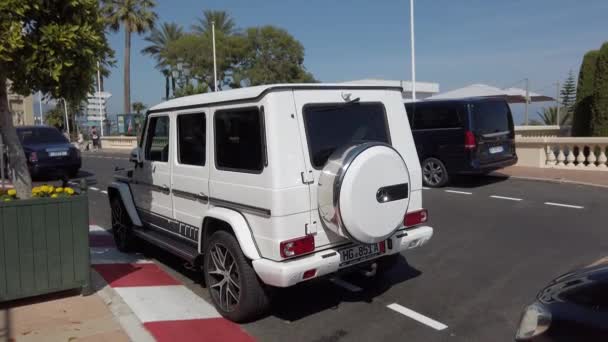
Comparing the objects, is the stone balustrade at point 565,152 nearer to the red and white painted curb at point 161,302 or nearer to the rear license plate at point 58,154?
the red and white painted curb at point 161,302

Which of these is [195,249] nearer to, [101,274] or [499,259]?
[101,274]

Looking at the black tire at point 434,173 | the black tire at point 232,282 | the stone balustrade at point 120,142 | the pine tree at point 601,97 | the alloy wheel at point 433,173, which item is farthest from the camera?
the stone balustrade at point 120,142

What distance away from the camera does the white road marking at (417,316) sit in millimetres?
4301

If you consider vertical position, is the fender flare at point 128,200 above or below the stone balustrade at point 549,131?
below

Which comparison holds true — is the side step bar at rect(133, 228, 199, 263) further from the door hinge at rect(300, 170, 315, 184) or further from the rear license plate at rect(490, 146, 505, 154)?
the rear license plate at rect(490, 146, 505, 154)

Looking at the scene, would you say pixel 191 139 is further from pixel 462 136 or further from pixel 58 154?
pixel 58 154

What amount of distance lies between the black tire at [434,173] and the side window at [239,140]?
313 inches

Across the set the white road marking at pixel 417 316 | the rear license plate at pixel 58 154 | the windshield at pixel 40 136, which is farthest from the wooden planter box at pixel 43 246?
the windshield at pixel 40 136

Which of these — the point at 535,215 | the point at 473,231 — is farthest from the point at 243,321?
the point at 535,215

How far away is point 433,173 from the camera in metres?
11.9

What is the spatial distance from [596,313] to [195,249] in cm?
368

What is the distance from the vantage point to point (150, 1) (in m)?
43.6

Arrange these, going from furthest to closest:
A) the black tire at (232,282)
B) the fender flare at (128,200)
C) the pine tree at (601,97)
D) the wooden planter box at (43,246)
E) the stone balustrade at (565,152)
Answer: the pine tree at (601,97), the stone balustrade at (565,152), the fender flare at (128,200), the wooden planter box at (43,246), the black tire at (232,282)

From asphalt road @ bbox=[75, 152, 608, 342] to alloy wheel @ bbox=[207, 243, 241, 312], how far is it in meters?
0.29
